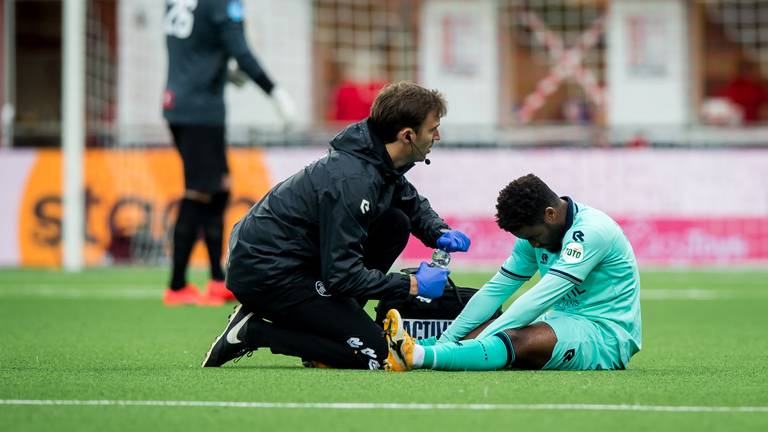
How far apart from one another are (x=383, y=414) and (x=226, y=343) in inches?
70.5

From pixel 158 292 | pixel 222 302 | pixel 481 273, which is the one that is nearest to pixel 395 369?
pixel 222 302

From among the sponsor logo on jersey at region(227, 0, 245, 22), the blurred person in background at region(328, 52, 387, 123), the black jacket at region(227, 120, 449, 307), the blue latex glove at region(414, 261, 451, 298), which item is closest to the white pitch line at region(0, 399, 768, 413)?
the black jacket at region(227, 120, 449, 307)

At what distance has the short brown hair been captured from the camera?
6.28 meters

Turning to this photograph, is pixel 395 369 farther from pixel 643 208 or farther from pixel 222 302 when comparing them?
pixel 643 208

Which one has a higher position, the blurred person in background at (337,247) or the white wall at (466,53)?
the white wall at (466,53)

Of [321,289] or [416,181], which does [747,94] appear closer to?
[416,181]

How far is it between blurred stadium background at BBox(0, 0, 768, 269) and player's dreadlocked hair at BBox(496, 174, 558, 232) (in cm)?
936

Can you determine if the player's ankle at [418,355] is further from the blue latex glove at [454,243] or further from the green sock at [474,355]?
the blue latex glove at [454,243]

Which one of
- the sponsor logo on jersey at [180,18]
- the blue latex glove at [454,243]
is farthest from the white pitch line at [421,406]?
the sponsor logo on jersey at [180,18]

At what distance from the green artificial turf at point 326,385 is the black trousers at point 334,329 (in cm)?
13

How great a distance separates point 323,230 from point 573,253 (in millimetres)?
1055

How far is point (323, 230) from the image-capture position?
6.12 metres

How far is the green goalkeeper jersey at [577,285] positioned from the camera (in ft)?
20.4

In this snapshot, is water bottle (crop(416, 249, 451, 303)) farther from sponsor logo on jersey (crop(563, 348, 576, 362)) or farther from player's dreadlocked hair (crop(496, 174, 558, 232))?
sponsor logo on jersey (crop(563, 348, 576, 362))
